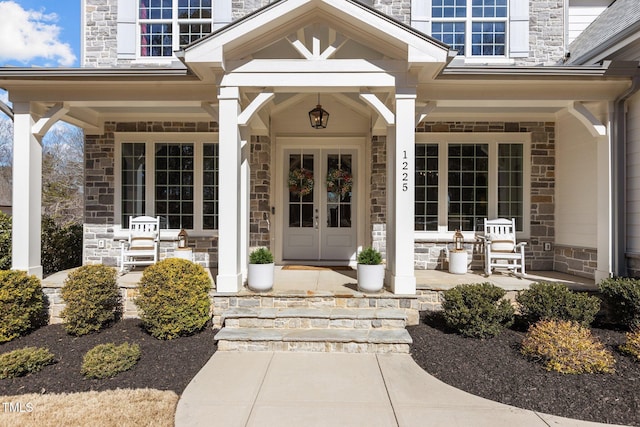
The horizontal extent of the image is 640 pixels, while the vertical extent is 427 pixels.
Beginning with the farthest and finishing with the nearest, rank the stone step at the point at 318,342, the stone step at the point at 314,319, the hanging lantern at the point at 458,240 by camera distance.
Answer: the hanging lantern at the point at 458,240 < the stone step at the point at 314,319 < the stone step at the point at 318,342

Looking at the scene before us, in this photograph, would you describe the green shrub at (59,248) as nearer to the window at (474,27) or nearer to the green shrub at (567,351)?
the green shrub at (567,351)

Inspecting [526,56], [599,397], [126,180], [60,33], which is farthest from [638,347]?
[60,33]

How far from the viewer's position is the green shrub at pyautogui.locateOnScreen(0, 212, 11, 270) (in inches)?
246

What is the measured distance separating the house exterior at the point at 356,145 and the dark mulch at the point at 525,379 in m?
1.37

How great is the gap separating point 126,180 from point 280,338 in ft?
15.9

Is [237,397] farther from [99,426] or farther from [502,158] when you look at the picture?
[502,158]

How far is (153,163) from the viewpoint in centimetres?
738

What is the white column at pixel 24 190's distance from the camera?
18.0ft

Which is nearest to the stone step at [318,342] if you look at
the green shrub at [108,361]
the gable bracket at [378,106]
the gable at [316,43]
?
the green shrub at [108,361]

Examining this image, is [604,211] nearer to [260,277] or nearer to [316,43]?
[316,43]

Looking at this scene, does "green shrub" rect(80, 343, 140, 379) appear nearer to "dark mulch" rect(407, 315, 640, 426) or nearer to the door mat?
"dark mulch" rect(407, 315, 640, 426)

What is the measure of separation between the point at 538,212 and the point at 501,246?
46.6 inches

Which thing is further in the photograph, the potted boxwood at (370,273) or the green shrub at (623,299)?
the potted boxwood at (370,273)

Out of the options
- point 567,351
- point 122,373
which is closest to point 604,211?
point 567,351
